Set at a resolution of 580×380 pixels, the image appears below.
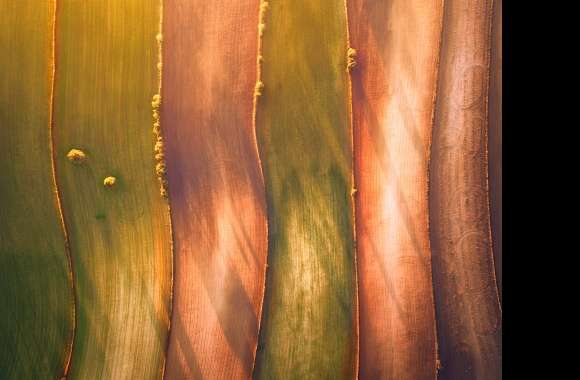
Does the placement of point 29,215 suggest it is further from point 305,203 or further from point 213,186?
point 305,203

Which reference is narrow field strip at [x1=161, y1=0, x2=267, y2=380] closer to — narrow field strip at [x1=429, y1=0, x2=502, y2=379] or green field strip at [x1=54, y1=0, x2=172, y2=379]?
green field strip at [x1=54, y1=0, x2=172, y2=379]

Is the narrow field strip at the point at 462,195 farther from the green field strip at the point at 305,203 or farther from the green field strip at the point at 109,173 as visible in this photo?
the green field strip at the point at 109,173

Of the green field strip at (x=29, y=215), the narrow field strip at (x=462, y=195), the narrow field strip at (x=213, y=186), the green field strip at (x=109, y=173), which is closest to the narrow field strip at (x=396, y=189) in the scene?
the narrow field strip at (x=462, y=195)

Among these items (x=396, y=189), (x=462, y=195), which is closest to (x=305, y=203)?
(x=396, y=189)

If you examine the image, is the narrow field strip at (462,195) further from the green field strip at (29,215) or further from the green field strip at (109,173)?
the green field strip at (29,215)

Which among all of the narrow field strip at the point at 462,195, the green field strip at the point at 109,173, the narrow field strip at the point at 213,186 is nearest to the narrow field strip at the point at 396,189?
the narrow field strip at the point at 462,195
